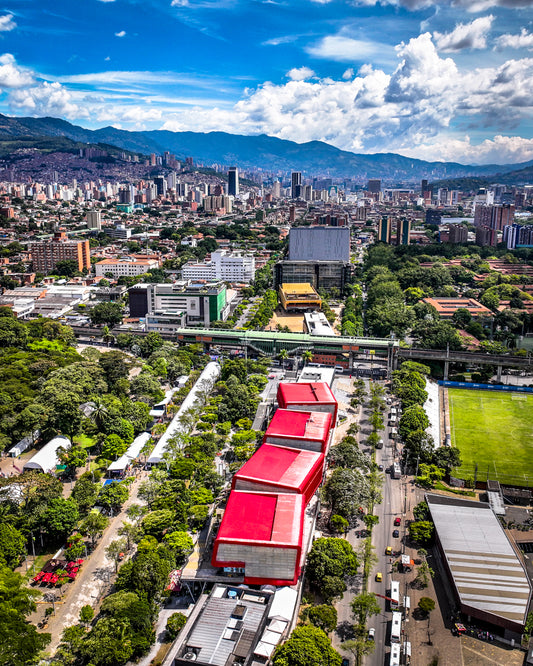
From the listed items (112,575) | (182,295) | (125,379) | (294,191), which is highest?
(294,191)

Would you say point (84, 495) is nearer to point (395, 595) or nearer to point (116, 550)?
point (116, 550)

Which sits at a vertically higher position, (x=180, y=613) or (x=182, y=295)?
(x=182, y=295)

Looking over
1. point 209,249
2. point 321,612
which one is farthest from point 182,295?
point 209,249

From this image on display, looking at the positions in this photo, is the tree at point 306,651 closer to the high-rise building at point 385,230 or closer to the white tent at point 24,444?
the white tent at point 24,444

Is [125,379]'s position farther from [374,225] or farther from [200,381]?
[374,225]

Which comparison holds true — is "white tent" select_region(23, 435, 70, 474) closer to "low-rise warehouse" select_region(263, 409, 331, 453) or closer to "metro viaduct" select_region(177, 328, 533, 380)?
"low-rise warehouse" select_region(263, 409, 331, 453)

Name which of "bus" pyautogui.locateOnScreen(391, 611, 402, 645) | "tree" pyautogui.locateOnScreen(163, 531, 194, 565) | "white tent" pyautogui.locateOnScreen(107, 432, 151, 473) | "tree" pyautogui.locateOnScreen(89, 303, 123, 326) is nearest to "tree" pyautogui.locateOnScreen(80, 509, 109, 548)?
"tree" pyautogui.locateOnScreen(163, 531, 194, 565)
